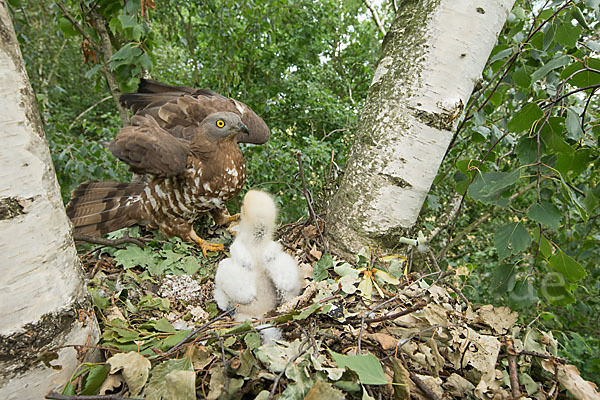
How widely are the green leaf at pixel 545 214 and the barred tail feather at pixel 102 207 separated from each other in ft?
6.88

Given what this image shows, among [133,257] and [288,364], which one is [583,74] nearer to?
[288,364]

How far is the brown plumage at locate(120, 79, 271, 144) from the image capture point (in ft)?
7.49

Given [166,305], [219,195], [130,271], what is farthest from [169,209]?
[166,305]

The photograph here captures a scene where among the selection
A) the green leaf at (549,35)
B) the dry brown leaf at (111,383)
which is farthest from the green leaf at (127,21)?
the green leaf at (549,35)

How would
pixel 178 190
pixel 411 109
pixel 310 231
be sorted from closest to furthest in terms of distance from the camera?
pixel 411 109 < pixel 310 231 < pixel 178 190

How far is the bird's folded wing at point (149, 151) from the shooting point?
6.05 feet

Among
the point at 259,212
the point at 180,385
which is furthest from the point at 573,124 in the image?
the point at 180,385

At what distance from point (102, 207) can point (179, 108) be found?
80 centimetres

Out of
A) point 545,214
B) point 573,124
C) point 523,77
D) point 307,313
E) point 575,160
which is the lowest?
point 307,313

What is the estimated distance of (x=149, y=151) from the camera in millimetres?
1838

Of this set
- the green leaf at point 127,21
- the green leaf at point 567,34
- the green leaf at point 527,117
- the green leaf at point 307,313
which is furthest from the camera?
the green leaf at point 127,21

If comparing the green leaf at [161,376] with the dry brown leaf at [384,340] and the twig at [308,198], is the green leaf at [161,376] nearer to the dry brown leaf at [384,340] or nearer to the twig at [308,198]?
the dry brown leaf at [384,340]

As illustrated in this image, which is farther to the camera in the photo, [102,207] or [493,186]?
[102,207]

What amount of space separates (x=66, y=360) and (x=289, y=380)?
0.58 m
